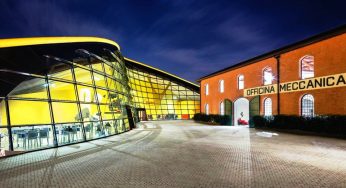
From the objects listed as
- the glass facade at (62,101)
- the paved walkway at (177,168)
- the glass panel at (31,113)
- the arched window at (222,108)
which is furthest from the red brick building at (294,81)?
the glass panel at (31,113)

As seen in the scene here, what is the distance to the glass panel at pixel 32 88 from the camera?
11.5 meters

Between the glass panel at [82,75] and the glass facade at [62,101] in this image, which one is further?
the glass panel at [82,75]

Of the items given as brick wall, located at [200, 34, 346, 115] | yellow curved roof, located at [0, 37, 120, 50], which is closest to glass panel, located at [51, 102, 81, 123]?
yellow curved roof, located at [0, 37, 120, 50]

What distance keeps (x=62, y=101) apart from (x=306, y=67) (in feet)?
61.4

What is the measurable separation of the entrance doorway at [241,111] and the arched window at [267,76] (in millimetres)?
5059

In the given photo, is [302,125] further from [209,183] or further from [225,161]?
[209,183]

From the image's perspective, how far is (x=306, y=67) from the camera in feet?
59.2

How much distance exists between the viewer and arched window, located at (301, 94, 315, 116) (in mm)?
16641

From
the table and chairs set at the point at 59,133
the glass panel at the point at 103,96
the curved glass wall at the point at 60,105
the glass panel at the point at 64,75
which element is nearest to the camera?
the curved glass wall at the point at 60,105

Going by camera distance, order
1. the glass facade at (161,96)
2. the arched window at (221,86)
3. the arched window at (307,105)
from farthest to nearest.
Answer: the glass facade at (161,96)
the arched window at (221,86)
the arched window at (307,105)

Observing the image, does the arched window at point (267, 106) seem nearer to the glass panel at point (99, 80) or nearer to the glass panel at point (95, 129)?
the glass panel at point (95, 129)

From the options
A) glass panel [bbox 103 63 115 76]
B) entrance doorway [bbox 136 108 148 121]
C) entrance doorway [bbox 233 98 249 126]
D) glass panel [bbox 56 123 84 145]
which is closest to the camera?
glass panel [bbox 56 123 84 145]

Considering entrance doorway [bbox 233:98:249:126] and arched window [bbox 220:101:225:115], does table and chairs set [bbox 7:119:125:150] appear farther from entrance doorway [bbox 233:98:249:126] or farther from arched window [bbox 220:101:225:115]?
arched window [bbox 220:101:225:115]

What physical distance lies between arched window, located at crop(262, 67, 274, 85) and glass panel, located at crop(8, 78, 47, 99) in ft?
61.3
